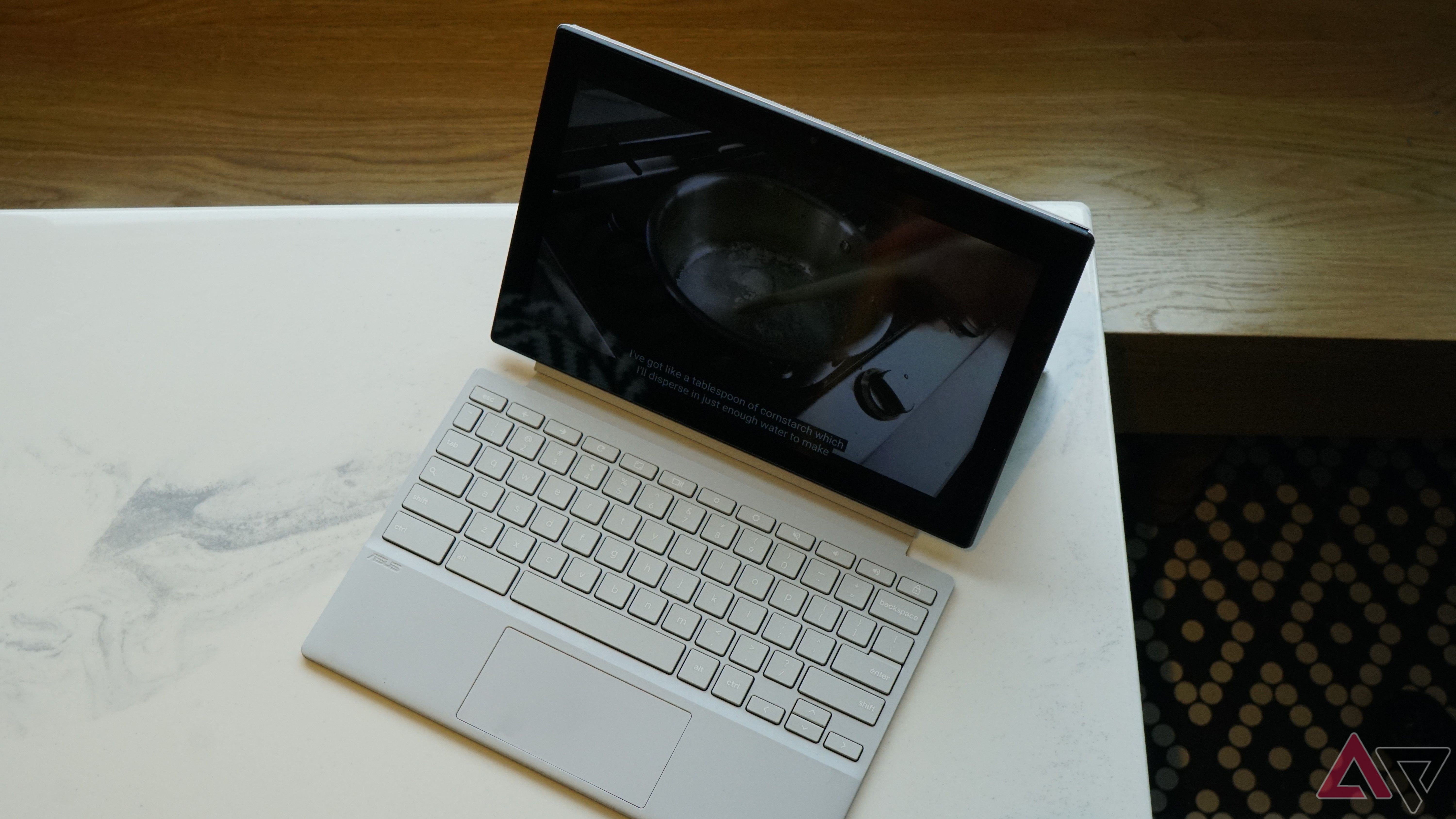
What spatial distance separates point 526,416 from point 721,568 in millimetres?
156

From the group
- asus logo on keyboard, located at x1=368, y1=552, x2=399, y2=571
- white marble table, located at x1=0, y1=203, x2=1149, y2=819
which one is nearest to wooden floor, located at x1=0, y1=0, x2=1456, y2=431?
white marble table, located at x1=0, y1=203, x2=1149, y2=819

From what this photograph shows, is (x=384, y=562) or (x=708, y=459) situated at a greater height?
(x=708, y=459)

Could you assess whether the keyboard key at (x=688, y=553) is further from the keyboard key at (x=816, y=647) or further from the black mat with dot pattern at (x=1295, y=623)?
the black mat with dot pattern at (x=1295, y=623)

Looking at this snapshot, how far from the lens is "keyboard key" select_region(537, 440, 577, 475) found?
23.3 inches

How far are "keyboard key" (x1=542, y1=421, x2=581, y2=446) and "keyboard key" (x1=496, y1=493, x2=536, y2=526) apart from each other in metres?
0.04

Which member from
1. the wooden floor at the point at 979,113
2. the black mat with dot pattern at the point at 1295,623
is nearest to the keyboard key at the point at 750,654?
the wooden floor at the point at 979,113

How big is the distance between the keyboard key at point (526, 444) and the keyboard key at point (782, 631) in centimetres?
18

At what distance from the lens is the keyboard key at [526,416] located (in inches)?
23.9

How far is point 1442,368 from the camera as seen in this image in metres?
0.75

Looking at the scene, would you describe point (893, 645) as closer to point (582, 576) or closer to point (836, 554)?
point (836, 554)

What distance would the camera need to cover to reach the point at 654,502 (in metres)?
0.59

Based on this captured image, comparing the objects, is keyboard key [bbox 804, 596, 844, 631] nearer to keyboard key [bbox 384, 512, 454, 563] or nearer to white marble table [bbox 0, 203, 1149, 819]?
white marble table [bbox 0, 203, 1149, 819]

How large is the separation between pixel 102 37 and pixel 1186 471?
1.22 meters

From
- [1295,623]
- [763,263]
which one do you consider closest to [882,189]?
[763,263]
